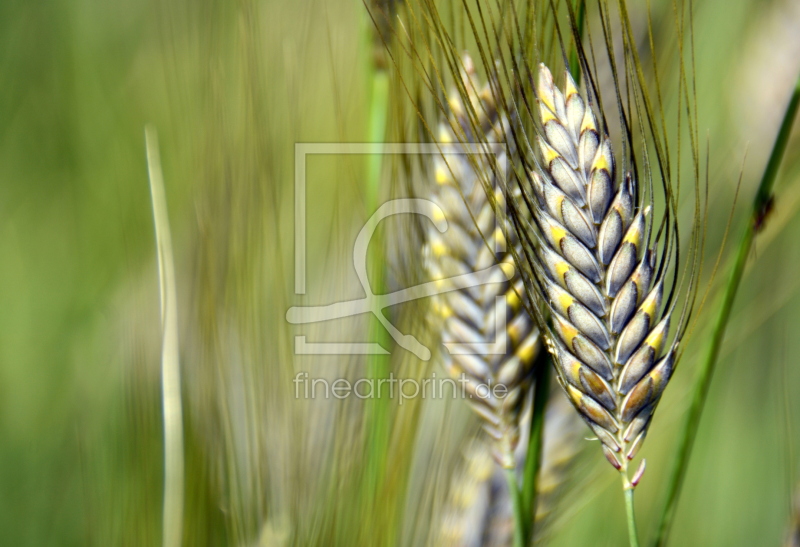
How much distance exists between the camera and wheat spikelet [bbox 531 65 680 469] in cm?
28

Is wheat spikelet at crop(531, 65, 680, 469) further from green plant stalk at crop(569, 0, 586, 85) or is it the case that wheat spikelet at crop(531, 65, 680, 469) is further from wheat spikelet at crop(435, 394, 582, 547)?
wheat spikelet at crop(435, 394, 582, 547)

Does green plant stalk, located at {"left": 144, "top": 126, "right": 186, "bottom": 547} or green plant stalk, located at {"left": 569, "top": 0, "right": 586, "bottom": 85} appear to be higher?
green plant stalk, located at {"left": 569, "top": 0, "right": 586, "bottom": 85}

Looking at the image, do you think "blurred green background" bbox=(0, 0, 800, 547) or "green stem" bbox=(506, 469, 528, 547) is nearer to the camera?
"green stem" bbox=(506, 469, 528, 547)

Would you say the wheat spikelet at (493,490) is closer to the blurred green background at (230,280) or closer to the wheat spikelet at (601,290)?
the blurred green background at (230,280)

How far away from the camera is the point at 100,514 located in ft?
1.74

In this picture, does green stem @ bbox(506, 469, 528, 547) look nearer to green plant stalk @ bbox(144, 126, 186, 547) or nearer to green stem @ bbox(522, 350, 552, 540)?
green stem @ bbox(522, 350, 552, 540)

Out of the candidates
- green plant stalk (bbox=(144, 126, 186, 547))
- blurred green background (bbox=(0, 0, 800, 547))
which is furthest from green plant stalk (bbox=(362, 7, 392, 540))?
green plant stalk (bbox=(144, 126, 186, 547))

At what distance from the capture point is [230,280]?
1.58 ft

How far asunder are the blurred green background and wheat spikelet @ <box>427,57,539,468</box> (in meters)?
0.09

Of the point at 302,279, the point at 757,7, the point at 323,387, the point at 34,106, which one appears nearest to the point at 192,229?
the point at 302,279

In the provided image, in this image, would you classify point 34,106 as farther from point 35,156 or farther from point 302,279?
point 302,279

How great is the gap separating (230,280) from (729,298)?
0.40m

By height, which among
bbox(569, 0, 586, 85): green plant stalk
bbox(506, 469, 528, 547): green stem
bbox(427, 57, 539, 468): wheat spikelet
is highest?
bbox(569, 0, 586, 85): green plant stalk

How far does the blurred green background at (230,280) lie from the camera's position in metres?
0.46
